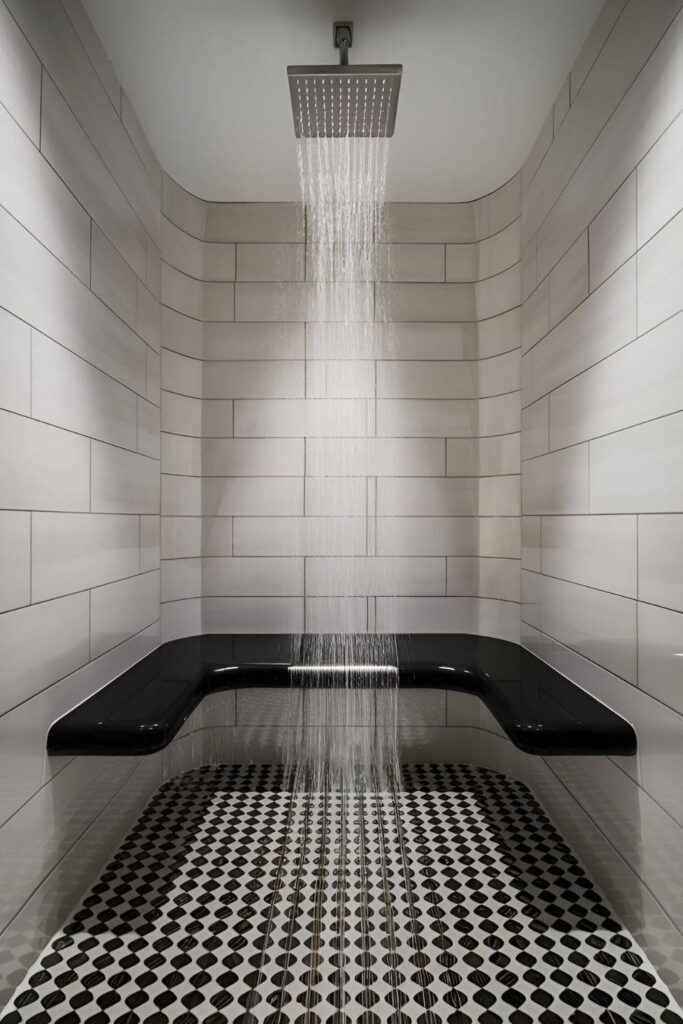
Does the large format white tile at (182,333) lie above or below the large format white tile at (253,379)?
above

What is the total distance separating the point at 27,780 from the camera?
130cm

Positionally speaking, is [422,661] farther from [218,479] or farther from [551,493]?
[218,479]

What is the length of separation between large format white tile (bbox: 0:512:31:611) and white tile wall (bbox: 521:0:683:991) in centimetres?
138

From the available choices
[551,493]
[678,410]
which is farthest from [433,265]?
[678,410]

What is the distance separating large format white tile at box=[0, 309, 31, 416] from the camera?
1202 millimetres

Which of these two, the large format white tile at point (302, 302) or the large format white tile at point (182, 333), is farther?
the large format white tile at point (302, 302)

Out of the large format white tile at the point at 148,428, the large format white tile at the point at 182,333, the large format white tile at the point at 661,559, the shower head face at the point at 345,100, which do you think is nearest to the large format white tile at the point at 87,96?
the large format white tile at the point at 182,333

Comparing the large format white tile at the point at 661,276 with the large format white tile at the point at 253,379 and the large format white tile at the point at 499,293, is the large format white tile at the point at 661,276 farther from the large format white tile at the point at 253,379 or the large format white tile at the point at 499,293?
the large format white tile at the point at 253,379

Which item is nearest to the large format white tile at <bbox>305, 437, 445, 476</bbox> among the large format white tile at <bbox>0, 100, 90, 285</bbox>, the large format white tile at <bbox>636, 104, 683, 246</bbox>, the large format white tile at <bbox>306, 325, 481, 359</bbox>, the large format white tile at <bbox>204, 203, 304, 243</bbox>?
the large format white tile at <bbox>306, 325, 481, 359</bbox>

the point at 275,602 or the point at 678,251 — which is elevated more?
the point at 678,251

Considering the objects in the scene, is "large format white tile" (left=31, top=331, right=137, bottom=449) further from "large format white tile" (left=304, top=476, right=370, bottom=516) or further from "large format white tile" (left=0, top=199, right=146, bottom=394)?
"large format white tile" (left=304, top=476, right=370, bottom=516)

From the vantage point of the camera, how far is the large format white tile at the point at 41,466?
1.23 metres

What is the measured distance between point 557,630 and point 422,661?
1.59ft

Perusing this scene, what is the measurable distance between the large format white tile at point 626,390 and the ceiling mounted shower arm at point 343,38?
1131 mm
